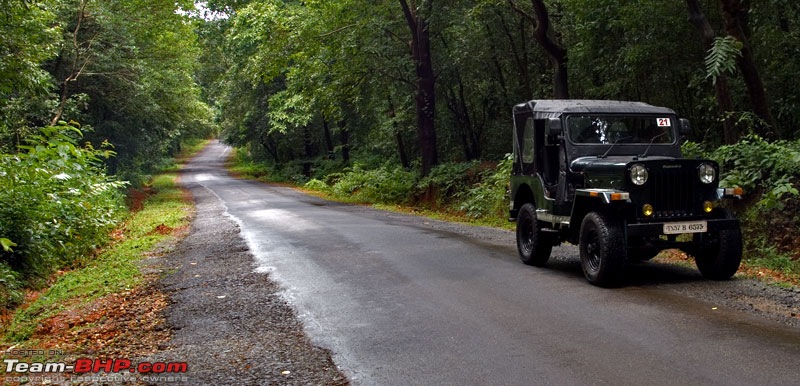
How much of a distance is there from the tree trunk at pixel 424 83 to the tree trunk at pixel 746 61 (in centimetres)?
1268

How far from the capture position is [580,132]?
9.65 m

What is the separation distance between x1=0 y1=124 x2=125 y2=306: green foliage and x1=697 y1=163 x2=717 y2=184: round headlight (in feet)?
28.6

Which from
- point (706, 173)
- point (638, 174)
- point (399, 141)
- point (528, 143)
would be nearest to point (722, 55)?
point (528, 143)

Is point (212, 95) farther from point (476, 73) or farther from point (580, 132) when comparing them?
point (580, 132)

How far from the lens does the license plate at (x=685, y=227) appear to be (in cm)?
806

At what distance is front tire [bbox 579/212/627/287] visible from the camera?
26.2ft

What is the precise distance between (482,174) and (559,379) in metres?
16.7

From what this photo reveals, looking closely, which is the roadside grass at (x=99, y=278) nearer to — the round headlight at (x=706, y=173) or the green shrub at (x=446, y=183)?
the round headlight at (x=706, y=173)

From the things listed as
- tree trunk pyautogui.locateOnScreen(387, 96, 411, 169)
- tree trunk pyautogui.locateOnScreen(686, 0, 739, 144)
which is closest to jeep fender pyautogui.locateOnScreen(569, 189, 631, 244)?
tree trunk pyautogui.locateOnScreen(686, 0, 739, 144)

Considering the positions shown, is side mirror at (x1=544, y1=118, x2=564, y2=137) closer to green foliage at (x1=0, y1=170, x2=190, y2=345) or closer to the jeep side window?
the jeep side window

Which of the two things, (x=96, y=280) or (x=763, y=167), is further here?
(x=763, y=167)

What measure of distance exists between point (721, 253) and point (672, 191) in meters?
0.92

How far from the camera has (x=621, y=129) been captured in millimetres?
9742

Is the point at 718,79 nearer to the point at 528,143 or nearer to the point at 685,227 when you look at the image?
the point at 528,143
